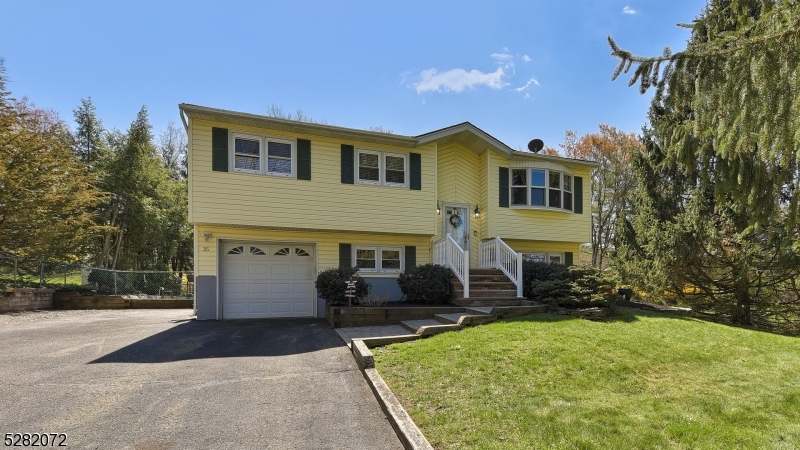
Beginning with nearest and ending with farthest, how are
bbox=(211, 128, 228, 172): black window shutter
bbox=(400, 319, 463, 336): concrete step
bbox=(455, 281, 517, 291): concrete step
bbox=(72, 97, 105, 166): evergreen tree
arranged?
bbox=(400, 319, 463, 336): concrete step, bbox=(211, 128, 228, 172): black window shutter, bbox=(455, 281, 517, 291): concrete step, bbox=(72, 97, 105, 166): evergreen tree

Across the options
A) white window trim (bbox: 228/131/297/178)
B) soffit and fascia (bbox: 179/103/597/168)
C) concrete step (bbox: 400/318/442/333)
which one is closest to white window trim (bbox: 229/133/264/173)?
white window trim (bbox: 228/131/297/178)

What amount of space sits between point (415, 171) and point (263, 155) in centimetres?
438

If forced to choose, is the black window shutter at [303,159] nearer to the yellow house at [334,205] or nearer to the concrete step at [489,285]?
the yellow house at [334,205]

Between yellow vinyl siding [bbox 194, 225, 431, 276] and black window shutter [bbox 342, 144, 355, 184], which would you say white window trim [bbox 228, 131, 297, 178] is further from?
yellow vinyl siding [bbox 194, 225, 431, 276]

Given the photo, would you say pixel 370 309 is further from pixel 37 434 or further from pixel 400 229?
pixel 37 434

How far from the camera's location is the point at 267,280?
35.3 ft

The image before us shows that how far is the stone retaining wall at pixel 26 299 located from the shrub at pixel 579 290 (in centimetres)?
1480

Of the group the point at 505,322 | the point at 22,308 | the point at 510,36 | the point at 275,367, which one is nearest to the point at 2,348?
the point at 275,367

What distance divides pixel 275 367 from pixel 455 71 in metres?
19.5

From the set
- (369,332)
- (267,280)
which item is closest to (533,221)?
(369,332)

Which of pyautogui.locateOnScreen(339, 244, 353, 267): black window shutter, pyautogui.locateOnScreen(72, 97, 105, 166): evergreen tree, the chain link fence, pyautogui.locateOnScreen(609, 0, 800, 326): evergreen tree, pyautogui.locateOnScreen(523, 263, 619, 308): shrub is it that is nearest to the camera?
pyautogui.locateOnScreen(609, 0, 800, 326): evergreen tree

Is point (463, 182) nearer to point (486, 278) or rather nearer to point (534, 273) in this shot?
point (486, 278)

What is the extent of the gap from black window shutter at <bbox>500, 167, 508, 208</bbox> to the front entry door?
126 cm

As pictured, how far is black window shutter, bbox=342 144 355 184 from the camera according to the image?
1062 centimetres
